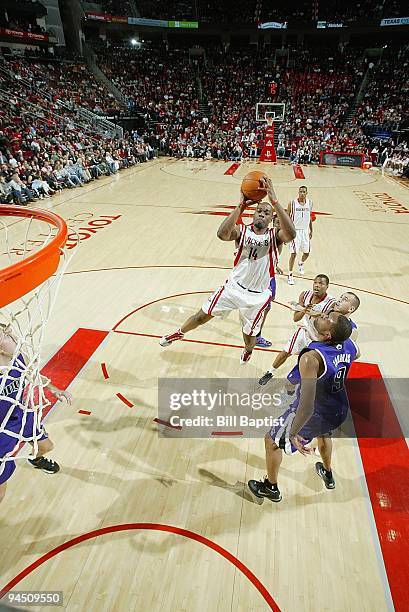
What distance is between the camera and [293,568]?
250 cm

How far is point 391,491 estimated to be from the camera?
9.93 ft

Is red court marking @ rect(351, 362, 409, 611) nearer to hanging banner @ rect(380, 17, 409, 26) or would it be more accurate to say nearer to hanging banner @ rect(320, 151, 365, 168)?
hanging banner @ rect(320, 151, 365, 168)

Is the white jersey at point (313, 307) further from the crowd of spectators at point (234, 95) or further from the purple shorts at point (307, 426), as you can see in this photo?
the crowd of spectators at point (234, 95)

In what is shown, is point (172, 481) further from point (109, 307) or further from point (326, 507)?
point (109, 307)

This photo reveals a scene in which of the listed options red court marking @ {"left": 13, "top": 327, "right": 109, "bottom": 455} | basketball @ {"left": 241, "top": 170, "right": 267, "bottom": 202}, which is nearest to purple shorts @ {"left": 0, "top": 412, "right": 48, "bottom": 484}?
red court marking @ {"left": 13, "top": 327, "right": 109, "bottom": 455}

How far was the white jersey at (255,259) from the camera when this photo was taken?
13.4 feet

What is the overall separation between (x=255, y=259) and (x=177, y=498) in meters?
2.36

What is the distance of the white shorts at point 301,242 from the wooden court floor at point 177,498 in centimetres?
96

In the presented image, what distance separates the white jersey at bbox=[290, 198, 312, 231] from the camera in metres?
6.48

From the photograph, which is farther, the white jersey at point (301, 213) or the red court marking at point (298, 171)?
the red court marking at point (298, 171)

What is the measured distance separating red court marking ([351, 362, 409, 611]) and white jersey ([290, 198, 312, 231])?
3.33 metres

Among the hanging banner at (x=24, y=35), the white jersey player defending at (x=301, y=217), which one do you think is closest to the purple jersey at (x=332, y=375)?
the white jersey player defending at (x=301, y=217)

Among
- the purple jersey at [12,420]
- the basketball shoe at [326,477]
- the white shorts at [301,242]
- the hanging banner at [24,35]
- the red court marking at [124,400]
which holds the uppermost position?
the hanging banner at [24,35]

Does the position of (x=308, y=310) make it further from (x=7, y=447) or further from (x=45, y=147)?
(x=45, y=147)
